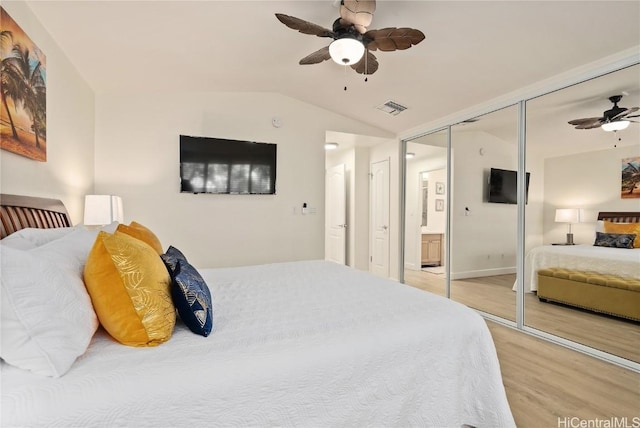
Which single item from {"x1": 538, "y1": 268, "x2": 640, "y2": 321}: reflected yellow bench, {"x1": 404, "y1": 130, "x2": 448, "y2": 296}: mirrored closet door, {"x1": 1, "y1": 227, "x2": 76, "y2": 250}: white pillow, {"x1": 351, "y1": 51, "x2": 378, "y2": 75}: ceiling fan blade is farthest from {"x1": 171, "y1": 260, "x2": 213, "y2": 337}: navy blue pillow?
{"x1": 404, "y1": 130, "x2": 448, "y2": 296}: mirrored closet door

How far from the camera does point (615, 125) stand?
98.7 inches

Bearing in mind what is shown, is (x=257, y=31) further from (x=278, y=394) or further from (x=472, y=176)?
(x=472, y=176)

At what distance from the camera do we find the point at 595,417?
172 cm

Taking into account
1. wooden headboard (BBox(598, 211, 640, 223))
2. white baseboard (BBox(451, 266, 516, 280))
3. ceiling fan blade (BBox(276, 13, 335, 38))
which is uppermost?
ceiling fan blade (BBox(276, 13, 335, 38))

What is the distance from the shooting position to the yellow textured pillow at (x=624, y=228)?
243 cm

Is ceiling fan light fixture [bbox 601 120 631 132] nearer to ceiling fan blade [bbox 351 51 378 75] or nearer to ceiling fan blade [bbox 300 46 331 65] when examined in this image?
ceiling fan blade [bbox 351 51 378 75]

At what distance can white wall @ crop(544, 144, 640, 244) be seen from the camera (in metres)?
2.54

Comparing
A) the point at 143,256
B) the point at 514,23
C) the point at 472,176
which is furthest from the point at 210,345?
the point at 472,176

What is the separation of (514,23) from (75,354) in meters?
3.19

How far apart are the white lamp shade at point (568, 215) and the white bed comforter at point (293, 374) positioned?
2.08 meters

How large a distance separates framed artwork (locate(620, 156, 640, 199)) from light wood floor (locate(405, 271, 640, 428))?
3.68 feet

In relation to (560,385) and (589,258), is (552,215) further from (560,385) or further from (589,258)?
(560,385)

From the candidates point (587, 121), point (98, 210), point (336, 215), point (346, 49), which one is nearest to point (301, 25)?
point (346, 49)

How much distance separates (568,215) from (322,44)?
282 centimetres
